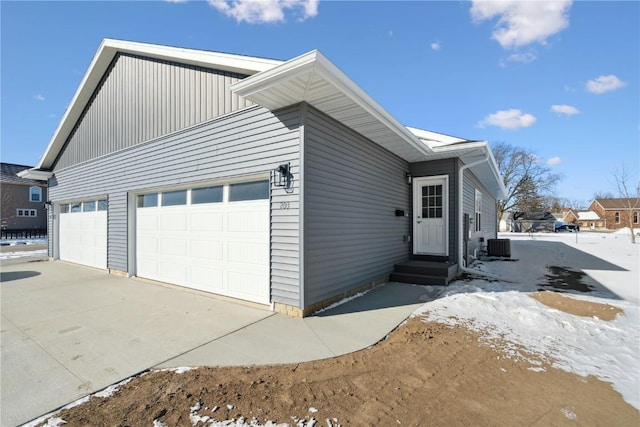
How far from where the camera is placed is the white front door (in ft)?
24.9

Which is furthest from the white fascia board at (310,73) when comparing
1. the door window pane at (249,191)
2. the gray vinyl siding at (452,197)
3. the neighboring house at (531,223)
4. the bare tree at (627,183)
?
the neighboring house at (531,223)

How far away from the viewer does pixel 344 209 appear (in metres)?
5.18

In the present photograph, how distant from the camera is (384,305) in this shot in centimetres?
487

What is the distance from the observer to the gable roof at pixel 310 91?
3.58 m

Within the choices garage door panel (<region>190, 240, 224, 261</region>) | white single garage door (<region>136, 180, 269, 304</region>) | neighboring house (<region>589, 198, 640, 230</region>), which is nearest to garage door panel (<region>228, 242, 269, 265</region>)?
white single garage door (<region>136, 180, 269, 304</region>)

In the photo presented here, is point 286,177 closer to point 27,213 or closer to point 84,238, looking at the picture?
point 84,238

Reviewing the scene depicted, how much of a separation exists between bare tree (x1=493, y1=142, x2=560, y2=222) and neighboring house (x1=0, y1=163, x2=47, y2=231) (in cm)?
4520

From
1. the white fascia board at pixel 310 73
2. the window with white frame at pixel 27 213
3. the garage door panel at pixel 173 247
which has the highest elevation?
the white fascia board at pixel 310 73

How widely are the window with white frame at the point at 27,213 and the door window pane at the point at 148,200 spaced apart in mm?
25452

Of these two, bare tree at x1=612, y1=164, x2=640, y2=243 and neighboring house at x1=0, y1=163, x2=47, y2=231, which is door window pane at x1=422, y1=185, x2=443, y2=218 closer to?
bare tree at x1=612, y1=164, x2=640, y2=243

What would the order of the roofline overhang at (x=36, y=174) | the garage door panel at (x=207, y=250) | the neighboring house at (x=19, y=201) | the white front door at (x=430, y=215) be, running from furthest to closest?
the neighboring house at (x=19, y=201) < the roofline overhang at (x=36, y=174) < the white front door at (x=430, y=215) < the garage door panel at (x=207, y=250)

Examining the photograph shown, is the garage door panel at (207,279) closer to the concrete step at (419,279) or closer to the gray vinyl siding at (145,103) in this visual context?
the gray vinyl siding at (145,103)

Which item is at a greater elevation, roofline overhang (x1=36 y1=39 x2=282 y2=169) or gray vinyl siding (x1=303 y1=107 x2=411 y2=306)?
roofline overhang (x1=36 y1=39 x2=282 y2=169)

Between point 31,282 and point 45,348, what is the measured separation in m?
5.44
